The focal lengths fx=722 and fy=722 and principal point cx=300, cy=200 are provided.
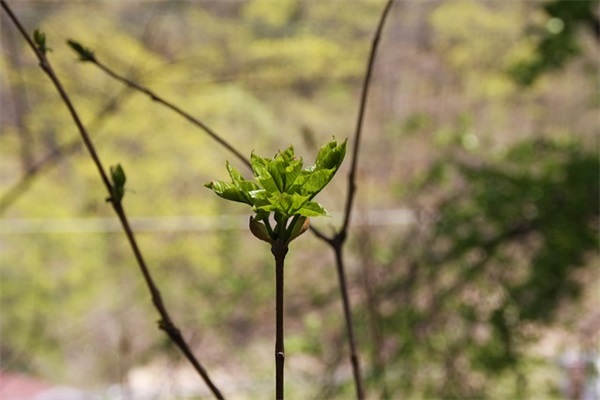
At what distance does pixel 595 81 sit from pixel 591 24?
0.62 meters

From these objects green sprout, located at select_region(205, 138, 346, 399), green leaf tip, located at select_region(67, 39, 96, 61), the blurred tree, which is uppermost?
the blurred tree

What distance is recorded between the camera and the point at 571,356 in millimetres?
1616

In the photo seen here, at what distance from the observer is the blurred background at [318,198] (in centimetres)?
142

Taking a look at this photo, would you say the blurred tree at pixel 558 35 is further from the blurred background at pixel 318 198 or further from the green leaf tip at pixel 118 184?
the green leaf tip at pixel 118 184

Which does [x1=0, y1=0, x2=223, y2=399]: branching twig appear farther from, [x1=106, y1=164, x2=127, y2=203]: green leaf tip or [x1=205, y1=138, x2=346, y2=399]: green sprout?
[x1=205, y1=138, x2=346, y2=399]: green sprout

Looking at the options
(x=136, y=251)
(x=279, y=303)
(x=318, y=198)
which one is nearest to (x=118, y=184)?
(x=136, y=251)

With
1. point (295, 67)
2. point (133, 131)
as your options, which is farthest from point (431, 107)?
point (133, 131)

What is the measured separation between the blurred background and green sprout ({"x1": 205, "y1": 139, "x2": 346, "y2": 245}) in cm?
111

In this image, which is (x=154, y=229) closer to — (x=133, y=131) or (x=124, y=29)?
(x=133, y=131)

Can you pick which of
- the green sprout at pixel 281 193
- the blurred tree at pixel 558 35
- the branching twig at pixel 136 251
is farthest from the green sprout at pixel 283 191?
the blurred tree at pixel 558 35

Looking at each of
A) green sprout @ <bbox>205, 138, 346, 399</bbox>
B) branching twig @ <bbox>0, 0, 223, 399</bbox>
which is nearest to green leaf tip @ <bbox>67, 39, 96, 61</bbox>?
branching twig @ <bbox>0, 0, 223, 399</bbox>

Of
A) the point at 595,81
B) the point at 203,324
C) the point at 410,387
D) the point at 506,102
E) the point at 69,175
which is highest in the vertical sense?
the point at 506,102

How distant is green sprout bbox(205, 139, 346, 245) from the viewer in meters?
0.19

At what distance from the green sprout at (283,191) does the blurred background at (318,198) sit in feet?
3.64
